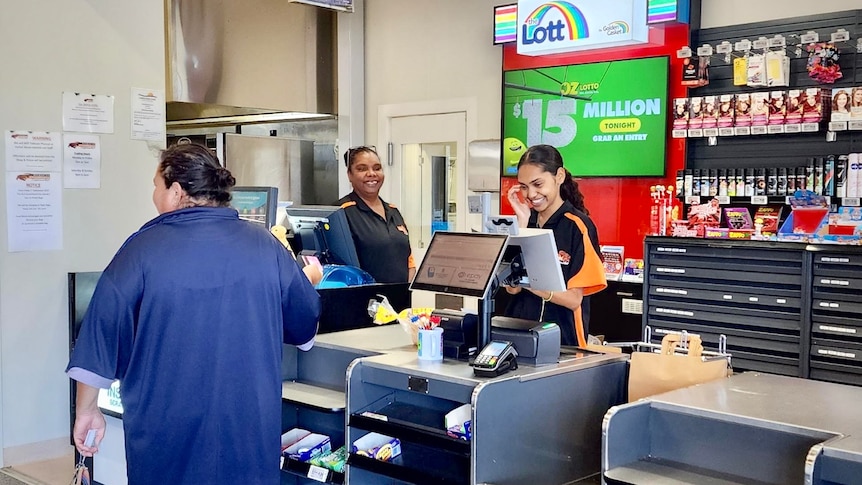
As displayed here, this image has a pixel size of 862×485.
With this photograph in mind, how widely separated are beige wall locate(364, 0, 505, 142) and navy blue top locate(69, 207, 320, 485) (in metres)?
4.38

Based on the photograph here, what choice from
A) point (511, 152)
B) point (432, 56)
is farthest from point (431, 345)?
point (432, 56)

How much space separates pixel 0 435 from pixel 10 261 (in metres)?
0.97

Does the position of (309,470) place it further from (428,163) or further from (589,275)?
(428,163)

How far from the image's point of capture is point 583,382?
2840 millimetres

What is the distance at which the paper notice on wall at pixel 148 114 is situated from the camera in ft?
17.5

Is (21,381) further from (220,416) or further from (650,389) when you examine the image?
(650,389)

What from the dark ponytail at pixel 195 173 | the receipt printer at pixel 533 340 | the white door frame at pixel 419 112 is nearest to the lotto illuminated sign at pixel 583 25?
the white door frame at pixel 419 112

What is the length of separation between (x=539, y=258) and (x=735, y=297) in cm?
266

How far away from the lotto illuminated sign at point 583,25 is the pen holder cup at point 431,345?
319 cm

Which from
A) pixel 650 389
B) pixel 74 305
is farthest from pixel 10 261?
pixel 650 389

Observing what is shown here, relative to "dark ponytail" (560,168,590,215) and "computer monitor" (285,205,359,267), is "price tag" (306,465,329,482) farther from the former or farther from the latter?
"dark ponytail" (560,168,590,215)

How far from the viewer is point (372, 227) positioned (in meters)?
4.90

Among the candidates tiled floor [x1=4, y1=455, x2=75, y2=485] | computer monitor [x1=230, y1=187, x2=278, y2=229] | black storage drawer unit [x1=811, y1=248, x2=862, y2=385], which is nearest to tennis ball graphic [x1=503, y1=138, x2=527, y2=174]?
black storage drawer unit [x1=811, y1=248, x2=862, y2=385]

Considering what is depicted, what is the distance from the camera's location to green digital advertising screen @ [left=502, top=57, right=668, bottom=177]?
5879 mm
